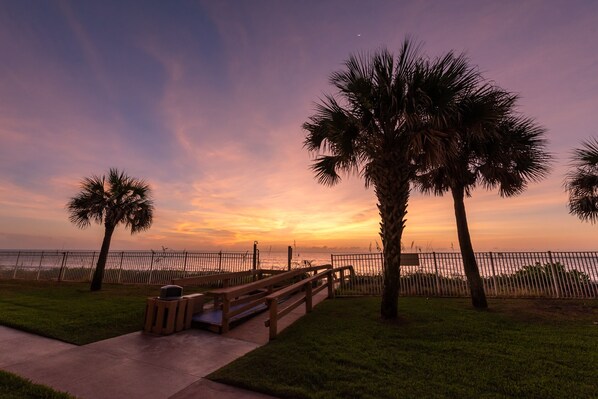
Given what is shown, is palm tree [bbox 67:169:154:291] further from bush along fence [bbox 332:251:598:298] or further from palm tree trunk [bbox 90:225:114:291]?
bush along fence [bbox 332:251:598:298]

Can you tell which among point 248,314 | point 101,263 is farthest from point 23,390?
point 101,263

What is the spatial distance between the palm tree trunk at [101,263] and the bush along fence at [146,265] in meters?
2.58

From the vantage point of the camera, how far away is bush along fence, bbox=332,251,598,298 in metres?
10.1

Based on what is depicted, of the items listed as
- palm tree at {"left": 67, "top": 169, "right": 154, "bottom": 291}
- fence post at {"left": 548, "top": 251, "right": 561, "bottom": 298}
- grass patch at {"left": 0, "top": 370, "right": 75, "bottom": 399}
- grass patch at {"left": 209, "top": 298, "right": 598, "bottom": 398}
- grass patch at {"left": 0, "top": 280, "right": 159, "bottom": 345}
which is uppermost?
palm tree at {"left": 67, "top": 169, "right": 154, "bottom": 291}

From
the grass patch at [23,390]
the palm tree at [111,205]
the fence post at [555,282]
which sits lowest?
the grass patch at [23,390]

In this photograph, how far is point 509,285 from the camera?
10.8 metres

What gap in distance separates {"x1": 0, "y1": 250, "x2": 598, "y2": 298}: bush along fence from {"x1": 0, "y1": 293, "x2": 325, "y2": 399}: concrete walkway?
7682 mm

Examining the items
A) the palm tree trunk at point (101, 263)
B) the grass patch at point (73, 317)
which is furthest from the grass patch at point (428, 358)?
the palm tree trunk at point (101, 263)

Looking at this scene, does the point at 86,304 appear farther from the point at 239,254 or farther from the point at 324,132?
the point at 324,132

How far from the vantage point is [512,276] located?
1088cm

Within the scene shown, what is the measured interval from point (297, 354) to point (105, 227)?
13562 millimetres

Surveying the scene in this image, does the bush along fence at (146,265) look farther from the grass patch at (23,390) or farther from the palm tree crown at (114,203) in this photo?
the grass patch at (23,390)

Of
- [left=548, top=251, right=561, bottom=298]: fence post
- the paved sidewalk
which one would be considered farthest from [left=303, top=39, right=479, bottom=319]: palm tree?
[left=548, top=251, right=561, bottom=298]: fence post

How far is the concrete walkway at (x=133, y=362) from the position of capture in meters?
3.36
